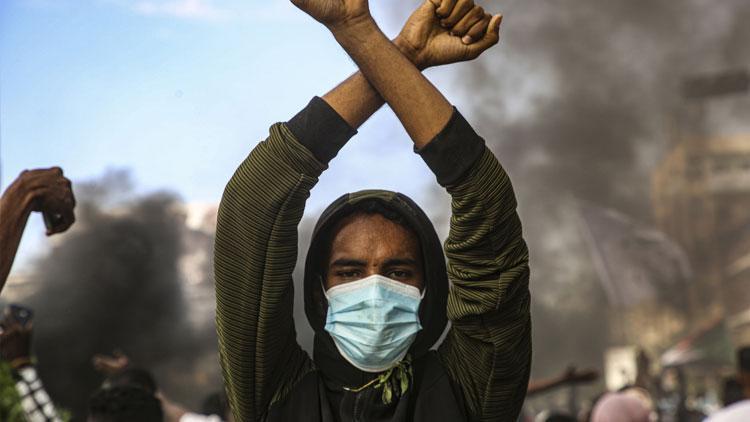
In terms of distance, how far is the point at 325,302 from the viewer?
2.48m

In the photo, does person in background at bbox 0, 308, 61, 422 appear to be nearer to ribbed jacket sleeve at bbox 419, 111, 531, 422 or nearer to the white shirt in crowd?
ribbed jacket sleeve at bbox 419, 111, 531, 422

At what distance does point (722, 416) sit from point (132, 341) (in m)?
22.4

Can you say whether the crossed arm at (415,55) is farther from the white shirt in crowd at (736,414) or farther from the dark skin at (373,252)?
the white shirt in crowd at (736,414)

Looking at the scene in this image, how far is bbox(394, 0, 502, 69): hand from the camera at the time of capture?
2.15 m

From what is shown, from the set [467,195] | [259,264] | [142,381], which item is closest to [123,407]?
[259,264]

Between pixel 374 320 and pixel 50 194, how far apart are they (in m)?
1.02

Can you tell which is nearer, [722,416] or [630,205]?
[722,416]

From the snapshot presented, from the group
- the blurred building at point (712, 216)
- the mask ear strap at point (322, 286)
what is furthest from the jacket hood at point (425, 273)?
the blurred building at point (712, 216)

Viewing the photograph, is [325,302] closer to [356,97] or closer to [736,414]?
[356,97]

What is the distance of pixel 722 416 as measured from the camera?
12.0ft

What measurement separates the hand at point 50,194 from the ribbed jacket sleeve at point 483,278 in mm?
1113

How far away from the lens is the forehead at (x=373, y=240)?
2434 millimetres

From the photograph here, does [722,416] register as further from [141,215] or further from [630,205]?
[630,205]

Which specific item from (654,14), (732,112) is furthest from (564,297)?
(654,14)
